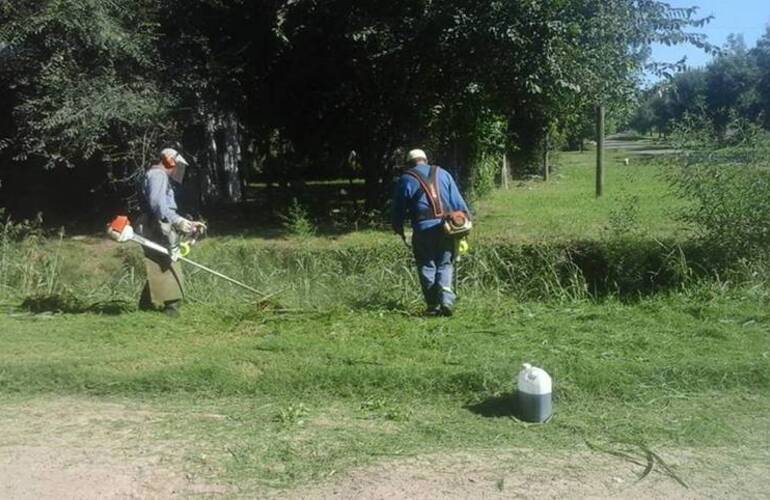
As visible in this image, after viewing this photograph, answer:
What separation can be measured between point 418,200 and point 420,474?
12.7 feet

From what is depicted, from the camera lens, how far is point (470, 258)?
33.1ft

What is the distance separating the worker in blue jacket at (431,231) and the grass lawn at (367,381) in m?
0.31

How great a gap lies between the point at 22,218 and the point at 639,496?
44.7ft

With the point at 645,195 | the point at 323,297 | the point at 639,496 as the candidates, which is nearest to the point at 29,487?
the point at 639,496

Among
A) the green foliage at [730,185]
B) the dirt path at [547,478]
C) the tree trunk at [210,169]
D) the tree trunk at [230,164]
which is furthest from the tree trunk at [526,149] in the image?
the dirt path at [547,478]

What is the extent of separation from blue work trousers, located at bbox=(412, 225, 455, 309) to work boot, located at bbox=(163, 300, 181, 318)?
2.42 metres

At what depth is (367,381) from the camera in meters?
6.09

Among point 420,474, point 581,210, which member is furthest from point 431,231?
point 581,210

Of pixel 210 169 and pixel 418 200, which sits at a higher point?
pixel 210 169

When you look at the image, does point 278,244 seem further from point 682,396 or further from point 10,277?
point 682,396

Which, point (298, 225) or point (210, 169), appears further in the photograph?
point (210, 169)

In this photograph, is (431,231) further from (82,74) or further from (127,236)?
(82,74)

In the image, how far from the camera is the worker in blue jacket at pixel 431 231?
26.5 ft

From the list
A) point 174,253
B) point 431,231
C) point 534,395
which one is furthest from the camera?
point 174,253
